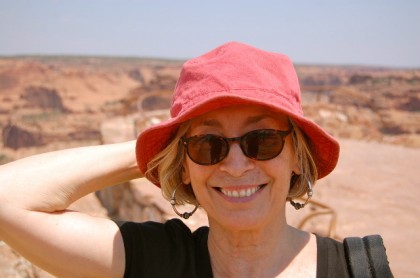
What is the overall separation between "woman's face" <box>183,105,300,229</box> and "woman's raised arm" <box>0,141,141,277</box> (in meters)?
0.36

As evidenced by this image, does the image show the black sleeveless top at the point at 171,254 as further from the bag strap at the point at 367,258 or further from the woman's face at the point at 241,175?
the woman's face at the point at 241,175

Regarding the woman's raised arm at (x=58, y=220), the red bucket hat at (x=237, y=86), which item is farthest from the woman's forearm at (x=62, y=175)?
the red bucket hat at (x=237, y=86)

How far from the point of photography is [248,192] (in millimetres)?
1386

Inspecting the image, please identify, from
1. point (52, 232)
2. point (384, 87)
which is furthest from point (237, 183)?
point (384, 87)

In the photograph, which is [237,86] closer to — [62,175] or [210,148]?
[210,148]

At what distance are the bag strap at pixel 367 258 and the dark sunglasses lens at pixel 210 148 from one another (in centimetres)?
48

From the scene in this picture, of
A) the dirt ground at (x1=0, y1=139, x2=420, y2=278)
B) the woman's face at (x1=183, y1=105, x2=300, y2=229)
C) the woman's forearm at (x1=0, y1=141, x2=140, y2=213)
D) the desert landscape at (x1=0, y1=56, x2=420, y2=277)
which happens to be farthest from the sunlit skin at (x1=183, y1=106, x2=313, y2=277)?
the dirt ground at (x1=0, y1=139, x2=420, y2=278)

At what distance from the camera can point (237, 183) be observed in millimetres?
1389

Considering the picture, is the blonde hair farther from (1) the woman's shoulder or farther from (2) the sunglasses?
(1) the woman's shoulder

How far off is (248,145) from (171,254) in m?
0.44

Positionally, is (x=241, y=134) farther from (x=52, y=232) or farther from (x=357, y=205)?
(x=357, y=205)

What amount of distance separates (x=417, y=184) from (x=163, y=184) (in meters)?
4.42

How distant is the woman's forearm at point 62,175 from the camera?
4.79 feet

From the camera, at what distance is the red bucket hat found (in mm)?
1292
